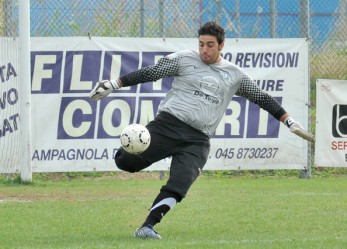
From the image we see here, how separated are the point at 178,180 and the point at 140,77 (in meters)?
1.04

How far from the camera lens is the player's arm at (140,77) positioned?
8.70 m

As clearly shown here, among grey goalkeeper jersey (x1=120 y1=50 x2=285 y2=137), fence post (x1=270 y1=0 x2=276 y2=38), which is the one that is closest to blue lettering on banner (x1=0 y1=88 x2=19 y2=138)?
fence post (x1=270 y1=0 x2=276 y2=38)

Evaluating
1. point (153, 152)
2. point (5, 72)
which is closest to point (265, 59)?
point (5, 72)

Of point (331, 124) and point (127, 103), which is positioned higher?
point (127, 103)

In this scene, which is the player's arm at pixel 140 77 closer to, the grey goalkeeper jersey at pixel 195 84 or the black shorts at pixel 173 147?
the grey goalkeeper jersey at pixel 195 84

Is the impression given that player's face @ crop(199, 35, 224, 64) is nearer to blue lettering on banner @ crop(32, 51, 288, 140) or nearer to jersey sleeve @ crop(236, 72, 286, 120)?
jersey sleeve @ crop(236, 72, 286, 120)

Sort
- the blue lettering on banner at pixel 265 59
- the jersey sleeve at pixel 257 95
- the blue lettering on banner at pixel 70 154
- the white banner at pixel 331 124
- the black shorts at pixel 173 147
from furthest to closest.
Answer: the white banner at pixel 331 124
the blue lettering on banner at pixel 265 59
the blue lettering on banner at pixel 70 154
the jersey sleeve at pixel 257 95
the black shorts at pixel 173 147

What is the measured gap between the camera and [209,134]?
9.05 meters

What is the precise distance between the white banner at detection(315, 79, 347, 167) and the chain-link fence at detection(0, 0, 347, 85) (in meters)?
0.97

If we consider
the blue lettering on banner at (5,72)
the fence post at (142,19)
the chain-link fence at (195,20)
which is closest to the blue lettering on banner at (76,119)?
the blue lettering on banner at (5,72)

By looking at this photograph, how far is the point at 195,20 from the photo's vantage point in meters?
15.7

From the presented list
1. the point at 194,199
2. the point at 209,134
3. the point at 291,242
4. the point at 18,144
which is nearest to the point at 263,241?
the point at 291,242

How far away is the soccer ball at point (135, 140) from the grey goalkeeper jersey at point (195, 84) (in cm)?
50

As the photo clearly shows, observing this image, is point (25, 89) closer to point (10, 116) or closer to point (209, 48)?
point (10, 116)
